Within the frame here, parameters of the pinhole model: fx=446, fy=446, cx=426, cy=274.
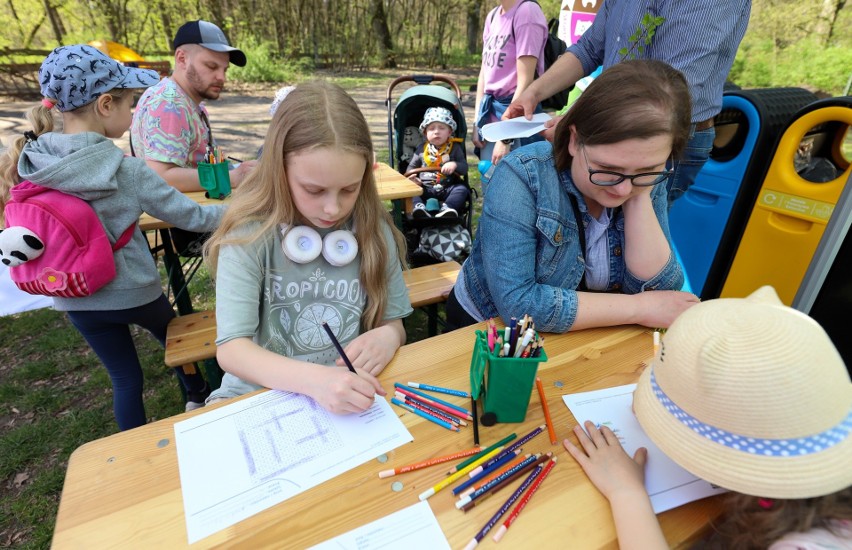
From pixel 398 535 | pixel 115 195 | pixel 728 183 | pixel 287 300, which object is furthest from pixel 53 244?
pixel 728 183

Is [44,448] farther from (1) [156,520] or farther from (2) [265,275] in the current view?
(1) [156,520]

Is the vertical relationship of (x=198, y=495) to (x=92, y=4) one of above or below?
below

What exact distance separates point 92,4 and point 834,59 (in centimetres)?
1716

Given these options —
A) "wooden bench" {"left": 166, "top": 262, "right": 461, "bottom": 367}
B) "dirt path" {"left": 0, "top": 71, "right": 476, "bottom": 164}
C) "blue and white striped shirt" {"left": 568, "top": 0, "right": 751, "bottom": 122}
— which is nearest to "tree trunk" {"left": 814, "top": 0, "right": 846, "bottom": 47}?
"dirt path" {"left": 0, "top": 71, "right": 476, "bottom": 164}

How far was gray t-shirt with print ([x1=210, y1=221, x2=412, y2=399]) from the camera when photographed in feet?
4.05

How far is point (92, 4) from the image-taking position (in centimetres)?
1102

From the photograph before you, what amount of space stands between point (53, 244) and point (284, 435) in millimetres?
1234

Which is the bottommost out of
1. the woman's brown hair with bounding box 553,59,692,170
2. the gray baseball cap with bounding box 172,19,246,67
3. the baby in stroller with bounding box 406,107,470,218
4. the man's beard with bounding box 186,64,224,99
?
the baby in stroller with bounding box 406,107,470,218

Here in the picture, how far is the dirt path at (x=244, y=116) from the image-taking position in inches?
254

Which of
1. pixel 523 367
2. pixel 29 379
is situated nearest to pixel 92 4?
pixel 29 379

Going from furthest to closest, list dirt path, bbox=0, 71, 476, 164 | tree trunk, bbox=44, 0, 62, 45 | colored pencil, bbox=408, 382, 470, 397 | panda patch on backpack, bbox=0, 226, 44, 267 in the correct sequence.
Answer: tree trunk, bbox=44, 0, 62, 45
dirt path, bbox=0, 71, 476, 164
panda patch on backpack, bbox=0, 226, 44, 267
colored pencil, bbox=408, 382, 470, 397

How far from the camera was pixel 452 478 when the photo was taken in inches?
34.7

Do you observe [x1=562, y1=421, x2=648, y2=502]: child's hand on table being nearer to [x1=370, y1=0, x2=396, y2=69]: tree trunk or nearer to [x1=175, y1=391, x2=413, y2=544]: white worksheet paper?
[x1=175, y1=391, x2=413, y2=544]: white worksheet paper

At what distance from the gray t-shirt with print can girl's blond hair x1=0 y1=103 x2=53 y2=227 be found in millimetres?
981
